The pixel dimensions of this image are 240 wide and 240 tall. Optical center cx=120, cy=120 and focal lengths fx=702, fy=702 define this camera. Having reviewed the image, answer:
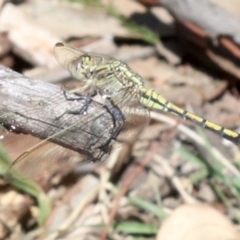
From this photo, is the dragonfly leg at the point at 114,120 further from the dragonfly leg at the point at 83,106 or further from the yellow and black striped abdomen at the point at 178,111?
the yellow and black striped abdomen at the point at 178,111

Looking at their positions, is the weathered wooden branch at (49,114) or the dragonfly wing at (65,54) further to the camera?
Result: the dragonfly wing at (65,54)

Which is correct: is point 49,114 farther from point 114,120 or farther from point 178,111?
point 178,111

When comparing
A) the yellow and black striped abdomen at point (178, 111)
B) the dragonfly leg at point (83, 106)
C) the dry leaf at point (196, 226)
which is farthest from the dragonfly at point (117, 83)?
the dry leaf at point (196, 226)

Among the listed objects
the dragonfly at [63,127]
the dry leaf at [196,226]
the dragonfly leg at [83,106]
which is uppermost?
the dragonfly leg at [83,106]

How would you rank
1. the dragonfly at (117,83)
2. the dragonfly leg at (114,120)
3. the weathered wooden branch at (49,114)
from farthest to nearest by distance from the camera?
1. the dragonfly at (117,83)
2. the dragonfly leg at (114,120)
3. the weathered wooden branch at (49,114)

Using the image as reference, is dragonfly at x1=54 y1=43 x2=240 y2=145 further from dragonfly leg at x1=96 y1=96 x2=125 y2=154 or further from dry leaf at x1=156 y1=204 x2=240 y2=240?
dry leaf at x1=156 y1=204 x2=240 y2=240

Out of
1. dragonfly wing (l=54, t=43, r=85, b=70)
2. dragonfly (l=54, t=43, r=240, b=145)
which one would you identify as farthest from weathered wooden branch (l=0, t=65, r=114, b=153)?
dragonfly wing (l=54, t=43, r=85, b=70)

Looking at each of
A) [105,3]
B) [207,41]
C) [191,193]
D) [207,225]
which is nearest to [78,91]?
[207,225]
